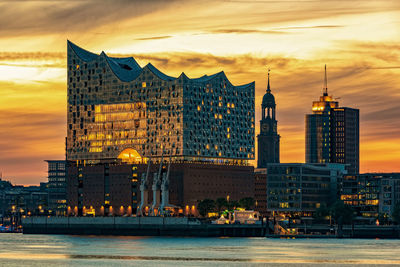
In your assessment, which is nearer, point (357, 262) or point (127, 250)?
point (357, 262)

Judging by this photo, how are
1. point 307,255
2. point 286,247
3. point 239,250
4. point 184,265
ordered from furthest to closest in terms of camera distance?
point 286,247, point 239,250, point 307,255, point 184,265

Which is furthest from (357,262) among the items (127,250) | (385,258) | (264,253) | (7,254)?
(7,254)

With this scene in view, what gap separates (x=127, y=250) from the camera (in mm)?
178875

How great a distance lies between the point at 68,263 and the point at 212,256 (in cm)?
2666

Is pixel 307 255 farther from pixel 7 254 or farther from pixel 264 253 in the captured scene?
pixel 7 254

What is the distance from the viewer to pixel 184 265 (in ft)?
461

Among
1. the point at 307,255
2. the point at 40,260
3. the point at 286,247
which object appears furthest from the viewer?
the point at 286,247

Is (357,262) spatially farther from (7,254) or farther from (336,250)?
(7,254)

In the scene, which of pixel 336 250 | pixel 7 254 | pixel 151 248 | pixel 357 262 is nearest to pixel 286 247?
pixel 336 250

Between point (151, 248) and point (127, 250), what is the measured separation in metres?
8.06

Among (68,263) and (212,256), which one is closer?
(68,263)

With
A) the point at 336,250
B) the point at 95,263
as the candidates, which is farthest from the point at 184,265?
the point at 336,250

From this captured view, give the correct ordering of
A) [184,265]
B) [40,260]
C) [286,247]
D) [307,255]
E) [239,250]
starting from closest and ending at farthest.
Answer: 1. [184,265]
2. [40,260]
3. [307,255]
4. [239,250]
5. [286,247]

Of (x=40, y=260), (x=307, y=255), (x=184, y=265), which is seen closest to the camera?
(x=184, y=265)
